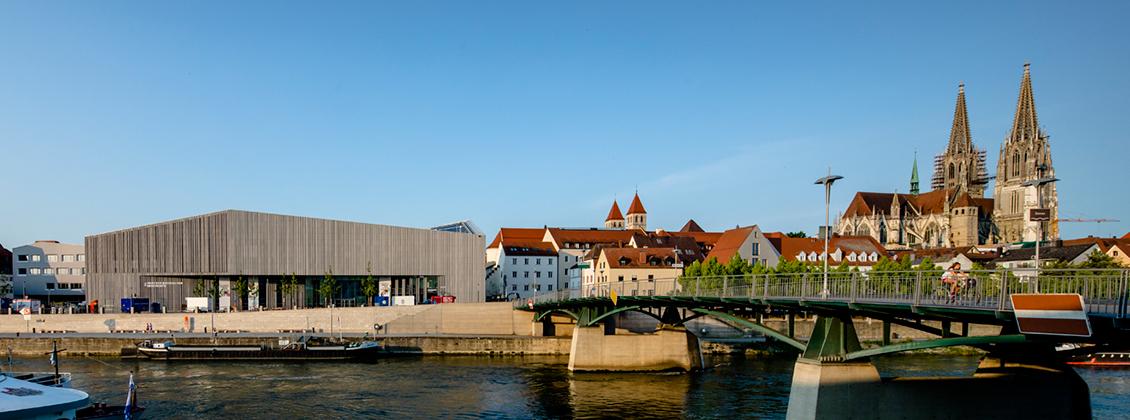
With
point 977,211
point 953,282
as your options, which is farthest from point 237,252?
point 977,211

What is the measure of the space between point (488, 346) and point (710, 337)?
74.4ft

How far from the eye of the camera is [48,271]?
12650 cm

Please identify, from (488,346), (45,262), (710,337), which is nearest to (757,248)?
(710,337)

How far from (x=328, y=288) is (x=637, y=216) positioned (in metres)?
107

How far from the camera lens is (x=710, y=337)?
8469 cm

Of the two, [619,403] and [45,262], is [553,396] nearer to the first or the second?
[619,403]

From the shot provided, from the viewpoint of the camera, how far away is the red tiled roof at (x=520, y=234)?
5847 inches

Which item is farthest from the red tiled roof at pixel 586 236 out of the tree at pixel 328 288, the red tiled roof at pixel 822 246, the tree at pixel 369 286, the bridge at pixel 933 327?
the bridge at pixel 933 327

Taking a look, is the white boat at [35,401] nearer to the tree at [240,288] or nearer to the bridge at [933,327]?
the bridge at [933,327]

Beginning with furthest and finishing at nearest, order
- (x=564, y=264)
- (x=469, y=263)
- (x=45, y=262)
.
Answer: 1. (x=564, y=264)
2. (x=45, y=262)
3. (x=469, y=263)

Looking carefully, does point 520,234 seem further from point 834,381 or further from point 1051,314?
point 1051,314

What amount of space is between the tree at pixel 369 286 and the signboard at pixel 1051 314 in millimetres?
81251

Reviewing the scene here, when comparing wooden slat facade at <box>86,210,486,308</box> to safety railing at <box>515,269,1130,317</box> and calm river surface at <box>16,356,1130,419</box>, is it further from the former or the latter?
safety railing at <box>515,269,1130,317</box>

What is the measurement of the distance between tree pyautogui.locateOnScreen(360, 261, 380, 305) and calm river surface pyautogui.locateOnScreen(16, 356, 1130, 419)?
2747cm
